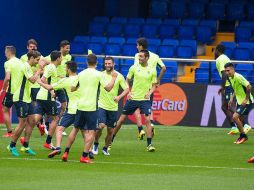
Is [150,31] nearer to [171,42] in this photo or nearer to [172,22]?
[172,22]

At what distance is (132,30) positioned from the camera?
35.7 metres

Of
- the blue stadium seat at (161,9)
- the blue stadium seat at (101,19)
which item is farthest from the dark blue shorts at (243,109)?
the blue stadium seat at (161,9)

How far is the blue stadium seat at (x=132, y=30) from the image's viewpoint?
35.6m

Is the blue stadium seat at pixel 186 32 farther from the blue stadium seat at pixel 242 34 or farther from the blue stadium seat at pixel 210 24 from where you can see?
the blue stadium seat at pixel 242 34

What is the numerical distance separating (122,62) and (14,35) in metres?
4.66

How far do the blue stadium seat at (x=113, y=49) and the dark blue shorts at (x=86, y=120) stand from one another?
50.5 feet

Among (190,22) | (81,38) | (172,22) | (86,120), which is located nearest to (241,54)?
(190,22)

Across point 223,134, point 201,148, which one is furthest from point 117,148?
point 223,134

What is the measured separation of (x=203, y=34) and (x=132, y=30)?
285cm

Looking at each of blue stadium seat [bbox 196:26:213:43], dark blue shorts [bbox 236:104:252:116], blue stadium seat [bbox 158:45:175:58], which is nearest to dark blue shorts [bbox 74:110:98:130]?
dark blue shorts [bbox 236:104:252:116]

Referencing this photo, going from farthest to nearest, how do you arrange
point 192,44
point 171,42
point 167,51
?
1. point 171,42
2. point 192,44
3. point 167,51

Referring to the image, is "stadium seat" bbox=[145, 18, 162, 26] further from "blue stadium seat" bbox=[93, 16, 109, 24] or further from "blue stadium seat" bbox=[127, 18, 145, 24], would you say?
"blue stadium seat" bbox=[93, 16, 109, 24]

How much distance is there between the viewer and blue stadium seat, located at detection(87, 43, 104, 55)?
33875mm

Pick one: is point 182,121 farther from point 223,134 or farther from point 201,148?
point 201,148
